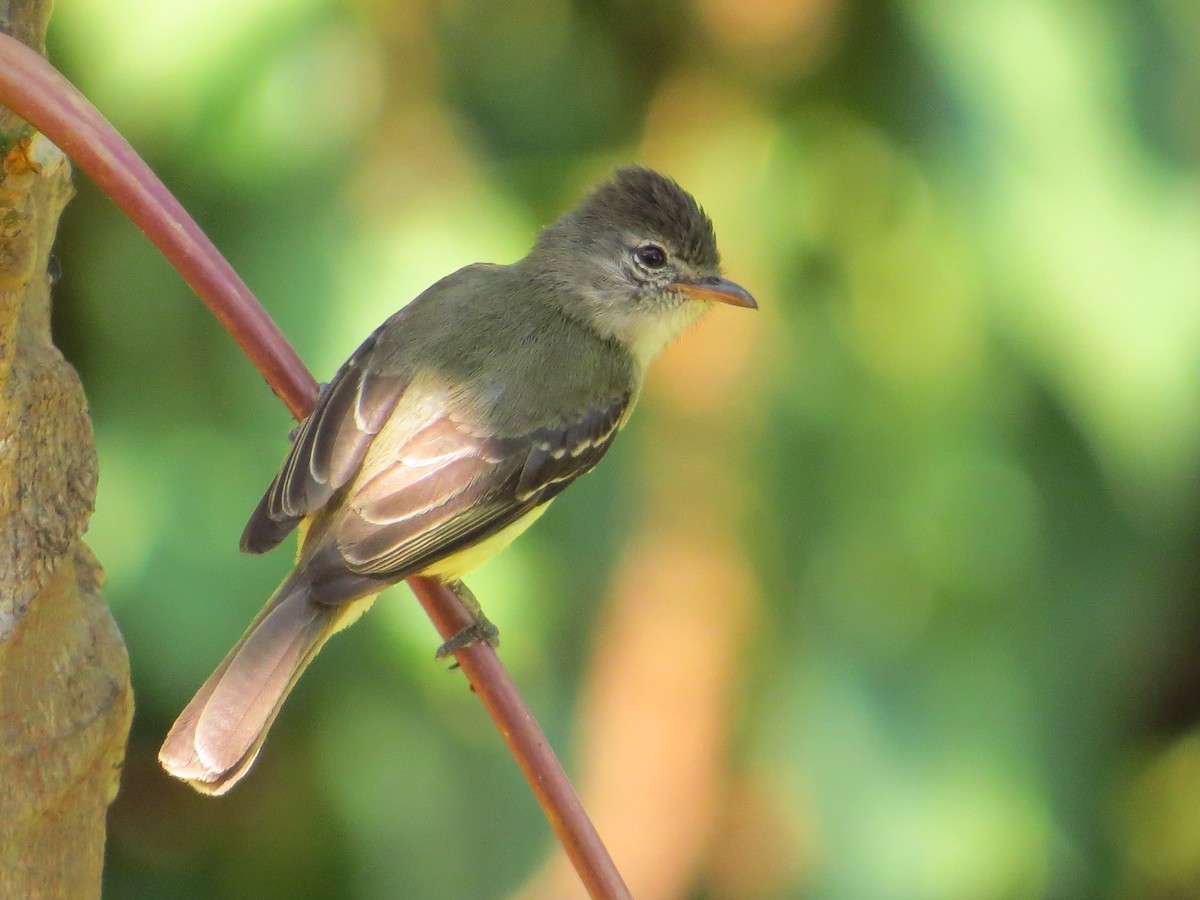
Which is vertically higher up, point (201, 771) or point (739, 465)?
point (201, 771)

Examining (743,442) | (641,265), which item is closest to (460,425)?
(641,265)

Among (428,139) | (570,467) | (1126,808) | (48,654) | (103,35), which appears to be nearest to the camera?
(48,654)

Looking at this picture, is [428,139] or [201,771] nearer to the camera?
[201,771]

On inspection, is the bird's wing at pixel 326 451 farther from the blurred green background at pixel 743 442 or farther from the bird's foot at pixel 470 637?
the blurred green background at pixel 743 442

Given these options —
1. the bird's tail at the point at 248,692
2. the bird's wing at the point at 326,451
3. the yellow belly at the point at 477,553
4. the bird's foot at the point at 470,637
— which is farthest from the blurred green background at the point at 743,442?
the bird's tail at the point at 248,692

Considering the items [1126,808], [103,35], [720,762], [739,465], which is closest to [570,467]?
[739,465]

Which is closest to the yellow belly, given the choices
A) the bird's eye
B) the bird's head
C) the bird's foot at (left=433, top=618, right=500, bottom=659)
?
the bird's foot at (left=433, top=618, right=500, bottom=659)

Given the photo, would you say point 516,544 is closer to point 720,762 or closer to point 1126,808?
point 720,762
